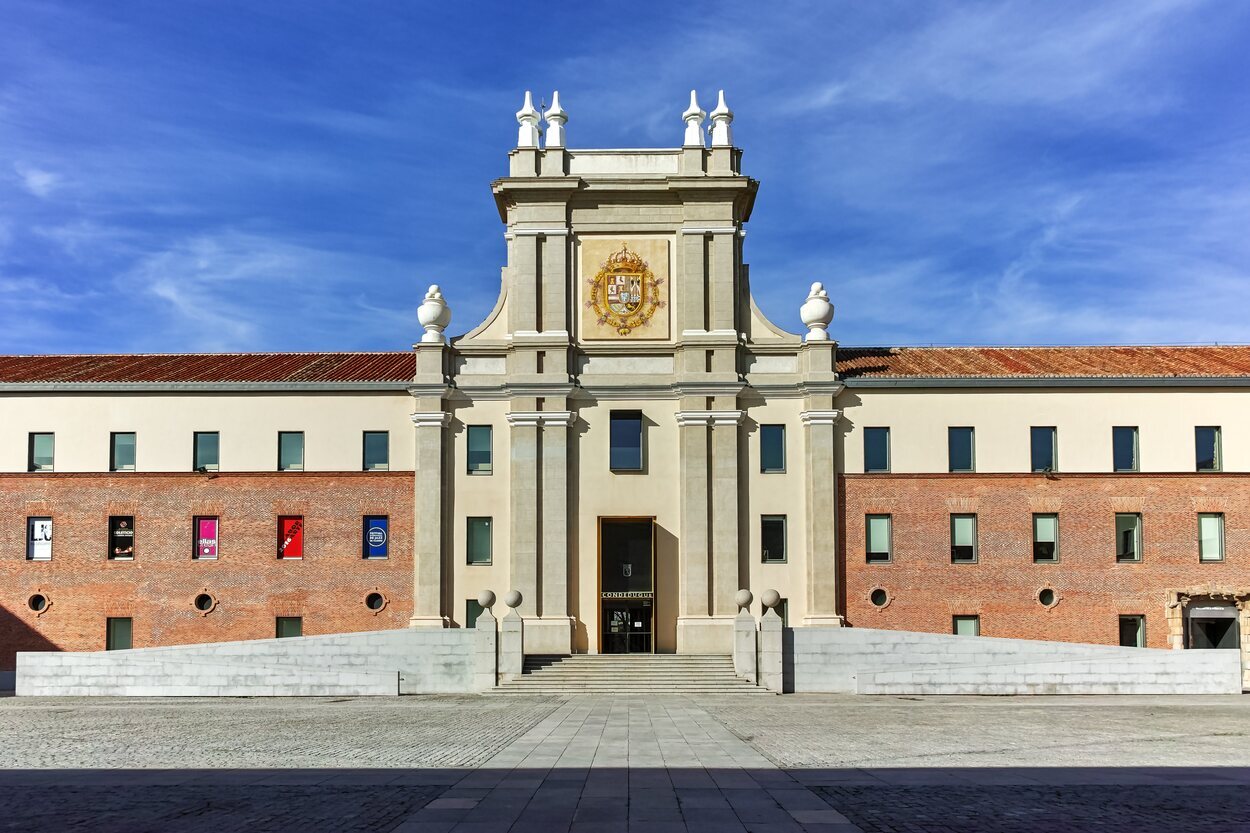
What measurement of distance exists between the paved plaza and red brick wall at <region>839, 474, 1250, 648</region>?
33.9 ft

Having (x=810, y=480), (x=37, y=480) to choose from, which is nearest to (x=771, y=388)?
(x=810, y=480)

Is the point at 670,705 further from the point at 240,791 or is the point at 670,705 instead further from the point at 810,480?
the point at 240,791

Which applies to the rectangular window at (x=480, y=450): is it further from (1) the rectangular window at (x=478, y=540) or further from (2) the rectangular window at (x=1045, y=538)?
(2) the rectangular window at (x=1045, y=538)

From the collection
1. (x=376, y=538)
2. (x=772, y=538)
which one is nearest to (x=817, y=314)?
(x=772, y=538)

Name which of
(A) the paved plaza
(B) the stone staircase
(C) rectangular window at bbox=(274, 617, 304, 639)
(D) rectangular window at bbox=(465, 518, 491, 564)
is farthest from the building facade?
(A) the paved plaza

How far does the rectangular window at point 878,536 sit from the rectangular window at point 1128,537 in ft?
26.4

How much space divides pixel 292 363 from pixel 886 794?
35212 millimetres

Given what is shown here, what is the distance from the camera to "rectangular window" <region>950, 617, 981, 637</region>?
42219 millimetres

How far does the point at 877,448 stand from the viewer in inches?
1711

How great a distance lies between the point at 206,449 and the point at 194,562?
13.7 feet

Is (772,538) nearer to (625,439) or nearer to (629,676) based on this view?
(625,439)

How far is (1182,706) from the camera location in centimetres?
3303

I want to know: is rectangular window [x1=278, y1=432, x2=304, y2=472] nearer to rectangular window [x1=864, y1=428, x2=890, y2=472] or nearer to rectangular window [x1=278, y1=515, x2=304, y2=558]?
rectangular window [x1=278, y1=515, x2=304, y2=558]

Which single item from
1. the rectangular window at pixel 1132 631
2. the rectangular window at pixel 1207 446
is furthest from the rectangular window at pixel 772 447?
the rectangular window at pixel 1207 446
